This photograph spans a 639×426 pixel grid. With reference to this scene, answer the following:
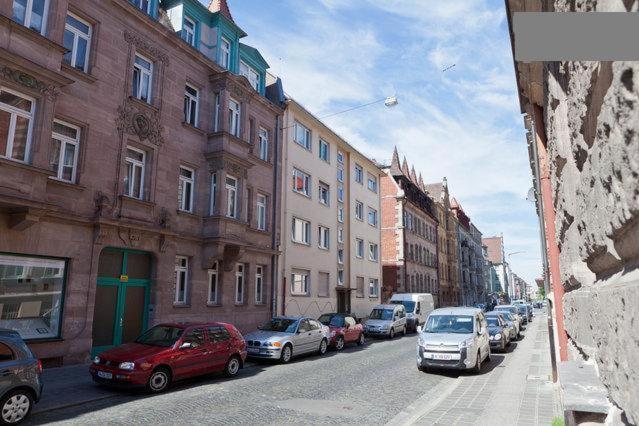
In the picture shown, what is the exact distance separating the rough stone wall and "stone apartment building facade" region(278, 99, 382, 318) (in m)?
24.1

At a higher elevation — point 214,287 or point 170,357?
point 214,287

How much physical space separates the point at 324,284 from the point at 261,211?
822cm

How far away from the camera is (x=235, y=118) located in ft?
74.2

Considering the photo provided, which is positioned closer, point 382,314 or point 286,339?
point 286,339

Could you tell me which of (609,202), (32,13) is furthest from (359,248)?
(609,202)

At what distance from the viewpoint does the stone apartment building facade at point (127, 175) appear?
44.0 feet

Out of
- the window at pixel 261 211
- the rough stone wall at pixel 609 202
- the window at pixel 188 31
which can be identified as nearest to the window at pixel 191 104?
the window at pixel 188 31

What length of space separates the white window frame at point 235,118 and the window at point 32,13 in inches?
353

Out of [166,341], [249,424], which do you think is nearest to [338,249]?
[166,341]

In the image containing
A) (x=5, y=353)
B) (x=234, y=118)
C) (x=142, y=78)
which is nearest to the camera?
(x=5, y=353)

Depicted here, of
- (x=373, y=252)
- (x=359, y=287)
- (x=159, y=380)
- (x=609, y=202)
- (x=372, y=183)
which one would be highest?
(x=372, y=183)

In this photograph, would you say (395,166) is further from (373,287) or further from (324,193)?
(324,193)

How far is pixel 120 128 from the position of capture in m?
16.9

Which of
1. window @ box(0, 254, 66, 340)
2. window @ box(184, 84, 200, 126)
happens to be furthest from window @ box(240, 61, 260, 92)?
window @ box(0, 254, 66, 340)
